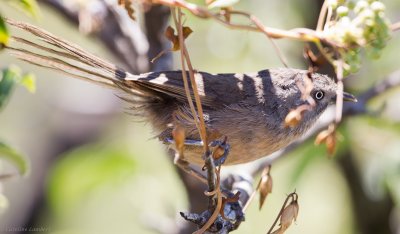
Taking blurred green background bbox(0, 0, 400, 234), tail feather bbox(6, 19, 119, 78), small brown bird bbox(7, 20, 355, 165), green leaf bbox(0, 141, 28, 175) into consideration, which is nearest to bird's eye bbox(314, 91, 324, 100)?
small brown bird bbox(7, 20, 355, 165)

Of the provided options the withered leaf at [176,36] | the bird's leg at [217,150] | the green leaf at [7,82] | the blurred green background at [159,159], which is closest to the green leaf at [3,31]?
the green leaf at [7,82]

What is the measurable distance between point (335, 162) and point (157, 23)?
205cm

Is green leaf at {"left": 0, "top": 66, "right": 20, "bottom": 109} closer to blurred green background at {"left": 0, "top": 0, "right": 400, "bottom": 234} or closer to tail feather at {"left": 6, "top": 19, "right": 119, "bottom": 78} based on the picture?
tail feather at {"left": 6, "top": 19, "right": 119, "bottom": 78}

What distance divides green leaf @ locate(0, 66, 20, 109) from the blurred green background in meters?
1.58

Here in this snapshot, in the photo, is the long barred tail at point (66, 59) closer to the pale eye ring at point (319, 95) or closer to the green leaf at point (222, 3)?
the green leaf at point (222, 3)

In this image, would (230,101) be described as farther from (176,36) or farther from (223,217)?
(176,36)

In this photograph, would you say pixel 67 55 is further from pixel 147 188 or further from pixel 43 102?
pixel 43 102

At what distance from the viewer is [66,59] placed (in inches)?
133

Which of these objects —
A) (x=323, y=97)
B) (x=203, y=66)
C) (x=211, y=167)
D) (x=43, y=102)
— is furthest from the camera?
(x=43, y=102)

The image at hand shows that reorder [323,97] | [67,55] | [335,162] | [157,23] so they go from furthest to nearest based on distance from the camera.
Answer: [335,162] → [157,23] → [323,97] → [67,55]

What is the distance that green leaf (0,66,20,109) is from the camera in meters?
2.55

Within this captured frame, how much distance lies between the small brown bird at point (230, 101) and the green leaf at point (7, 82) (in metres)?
0.76

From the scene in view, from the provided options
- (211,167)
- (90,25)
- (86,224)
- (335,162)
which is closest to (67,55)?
(90,25)

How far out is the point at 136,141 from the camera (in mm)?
7180
